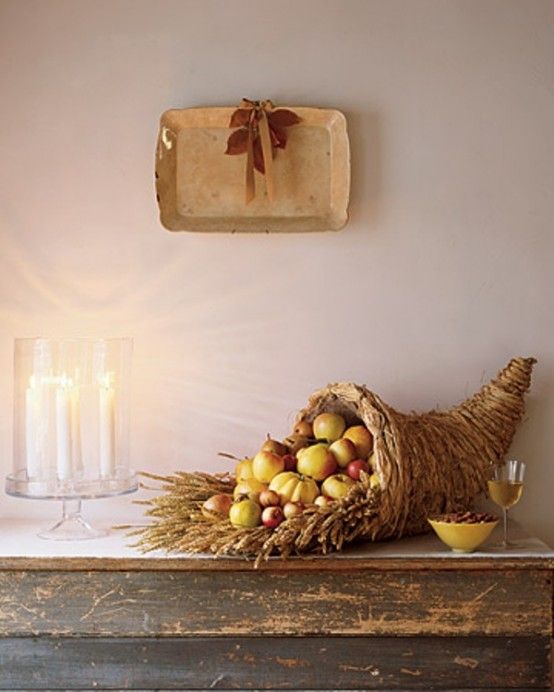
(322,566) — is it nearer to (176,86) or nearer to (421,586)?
(421,586)

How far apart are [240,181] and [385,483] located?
2.97 ft

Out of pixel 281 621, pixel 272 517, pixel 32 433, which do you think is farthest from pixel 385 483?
pixel 32 433

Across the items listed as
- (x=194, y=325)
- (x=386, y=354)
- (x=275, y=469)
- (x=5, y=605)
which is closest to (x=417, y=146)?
(x=386, y=354)

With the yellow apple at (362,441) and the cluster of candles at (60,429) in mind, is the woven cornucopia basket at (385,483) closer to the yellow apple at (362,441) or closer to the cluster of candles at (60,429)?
the yellow apple at (362,441)

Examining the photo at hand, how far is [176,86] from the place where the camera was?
9.69 ft

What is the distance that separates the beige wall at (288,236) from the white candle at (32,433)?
27 centimetres

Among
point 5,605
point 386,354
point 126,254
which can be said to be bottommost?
point 5,605

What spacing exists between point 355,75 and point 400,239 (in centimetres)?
43

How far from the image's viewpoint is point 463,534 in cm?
249

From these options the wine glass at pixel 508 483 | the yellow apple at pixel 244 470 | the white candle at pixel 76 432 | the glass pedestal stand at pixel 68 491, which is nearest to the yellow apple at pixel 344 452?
the yellow apple at pixel 244 470

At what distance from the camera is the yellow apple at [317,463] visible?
102 inches

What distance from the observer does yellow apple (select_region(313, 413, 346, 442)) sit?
107 inches

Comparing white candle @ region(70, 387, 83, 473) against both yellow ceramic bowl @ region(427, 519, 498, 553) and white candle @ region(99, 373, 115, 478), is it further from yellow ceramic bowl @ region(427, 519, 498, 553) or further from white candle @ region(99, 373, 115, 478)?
yellow ceramic bowl @ region(427, 519, 498, 553)

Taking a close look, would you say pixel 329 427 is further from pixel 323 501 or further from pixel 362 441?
pixel 323 501
